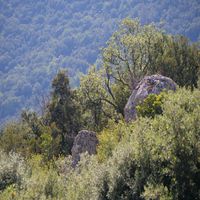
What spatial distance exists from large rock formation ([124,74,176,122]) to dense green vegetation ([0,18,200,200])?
59.9 inches

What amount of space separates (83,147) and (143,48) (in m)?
20.6

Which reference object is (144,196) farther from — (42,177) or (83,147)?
(83,147)

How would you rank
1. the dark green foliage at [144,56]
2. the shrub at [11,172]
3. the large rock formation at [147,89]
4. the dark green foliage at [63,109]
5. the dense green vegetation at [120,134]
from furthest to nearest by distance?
1. the dark green foliage at [63,109]
2. the dark green foliage at [144,56]
3. the large rock formation at [147,89]
4. the shrub at [11,172]
5. the dense green vegetation at [120,134]

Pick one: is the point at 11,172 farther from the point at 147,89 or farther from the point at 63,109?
the point at 63,109

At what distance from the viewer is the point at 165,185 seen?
2375 cm

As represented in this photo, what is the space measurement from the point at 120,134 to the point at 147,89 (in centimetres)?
660

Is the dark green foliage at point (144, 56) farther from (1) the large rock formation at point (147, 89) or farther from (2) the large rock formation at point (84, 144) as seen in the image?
(2) the large rock formation at point (84, 144)

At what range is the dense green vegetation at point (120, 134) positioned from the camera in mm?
24016

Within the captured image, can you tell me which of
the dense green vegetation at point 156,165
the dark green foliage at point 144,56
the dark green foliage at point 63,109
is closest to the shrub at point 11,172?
the dense green vegetation at point 156,165

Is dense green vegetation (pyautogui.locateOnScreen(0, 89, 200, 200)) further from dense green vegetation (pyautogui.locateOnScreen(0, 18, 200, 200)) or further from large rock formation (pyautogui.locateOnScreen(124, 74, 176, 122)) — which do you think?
large rock formation (pyautogui.locateOnScreen(124, 74, 176, 122))

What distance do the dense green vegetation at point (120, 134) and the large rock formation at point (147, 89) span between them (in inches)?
59.9

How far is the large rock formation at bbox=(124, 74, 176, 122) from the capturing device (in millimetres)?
43094

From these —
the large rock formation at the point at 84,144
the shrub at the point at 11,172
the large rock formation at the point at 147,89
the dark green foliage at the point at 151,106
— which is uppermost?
the large rock formation at the point at 147,89

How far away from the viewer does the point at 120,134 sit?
1545 inches
